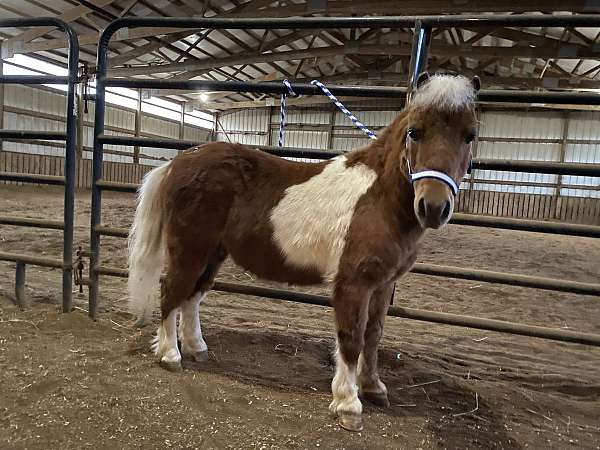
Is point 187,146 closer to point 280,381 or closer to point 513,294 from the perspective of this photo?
point 280,381

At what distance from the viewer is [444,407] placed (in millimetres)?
2113

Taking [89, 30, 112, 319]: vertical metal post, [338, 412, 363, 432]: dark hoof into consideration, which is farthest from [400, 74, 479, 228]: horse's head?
[89, 30, 112, 319]: vertical metal post

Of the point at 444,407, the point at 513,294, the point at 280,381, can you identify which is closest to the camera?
the point at 444,407

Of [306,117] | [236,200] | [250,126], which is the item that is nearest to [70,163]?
[236,200]

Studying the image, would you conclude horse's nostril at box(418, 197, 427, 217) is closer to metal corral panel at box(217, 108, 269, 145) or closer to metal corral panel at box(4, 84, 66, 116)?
metal corral panel at box(4, 84, 66, 116)

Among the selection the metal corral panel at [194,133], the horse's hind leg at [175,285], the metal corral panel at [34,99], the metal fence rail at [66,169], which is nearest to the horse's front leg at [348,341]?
the horse's hind leg at [175,285]

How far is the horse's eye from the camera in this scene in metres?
1.71

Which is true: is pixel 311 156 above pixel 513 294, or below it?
above

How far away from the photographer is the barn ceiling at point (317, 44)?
9.37 meters

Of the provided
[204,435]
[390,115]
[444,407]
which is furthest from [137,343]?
[390,115]

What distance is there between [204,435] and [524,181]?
1845cm

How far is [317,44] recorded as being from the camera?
603 inches

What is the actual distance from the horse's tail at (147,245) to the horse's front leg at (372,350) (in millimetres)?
1293

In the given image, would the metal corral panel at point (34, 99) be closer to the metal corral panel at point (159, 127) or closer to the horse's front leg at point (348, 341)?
the metal corral panel at point (159, 127)
